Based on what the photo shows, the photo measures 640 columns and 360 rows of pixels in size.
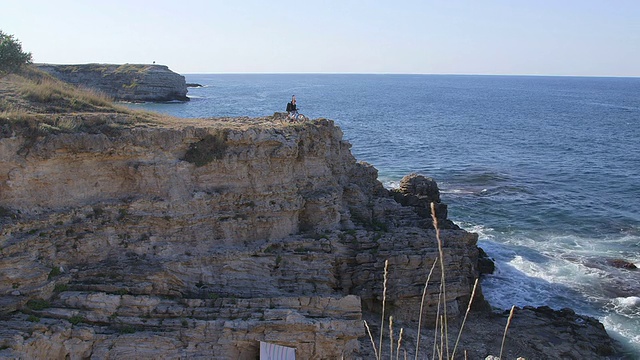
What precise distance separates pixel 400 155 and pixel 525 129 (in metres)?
31.4

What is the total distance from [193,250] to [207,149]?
372 cm

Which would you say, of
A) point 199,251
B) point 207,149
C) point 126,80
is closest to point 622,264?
point 199,251

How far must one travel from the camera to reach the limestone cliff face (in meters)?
14.9

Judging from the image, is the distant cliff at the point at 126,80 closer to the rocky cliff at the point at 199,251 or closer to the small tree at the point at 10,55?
the small tree at the point at 10,55

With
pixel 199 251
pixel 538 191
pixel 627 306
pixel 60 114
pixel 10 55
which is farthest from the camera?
pixel 538 191

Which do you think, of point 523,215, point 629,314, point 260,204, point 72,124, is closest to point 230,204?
point 260,204

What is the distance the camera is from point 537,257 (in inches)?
1169

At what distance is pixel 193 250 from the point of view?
1808cm

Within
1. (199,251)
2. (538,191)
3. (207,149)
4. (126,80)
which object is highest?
(126,80)

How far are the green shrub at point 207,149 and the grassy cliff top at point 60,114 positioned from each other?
107 centimetres

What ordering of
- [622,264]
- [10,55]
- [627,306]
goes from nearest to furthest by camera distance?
[10,55] < [627,306] < [622,264]

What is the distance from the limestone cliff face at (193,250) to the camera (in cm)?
1495

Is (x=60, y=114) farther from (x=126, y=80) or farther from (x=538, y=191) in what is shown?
(x=126, y=80)

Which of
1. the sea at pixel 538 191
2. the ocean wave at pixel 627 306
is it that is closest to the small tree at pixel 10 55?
the sea at pixel 538 191
